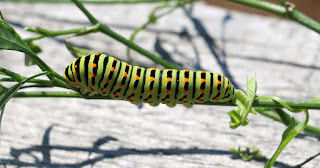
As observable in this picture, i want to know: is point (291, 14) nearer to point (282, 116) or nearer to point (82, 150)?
point (282, 116)

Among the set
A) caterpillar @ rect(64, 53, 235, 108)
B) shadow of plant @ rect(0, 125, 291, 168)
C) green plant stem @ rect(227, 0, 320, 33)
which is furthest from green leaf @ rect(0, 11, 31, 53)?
green plant stem @ rect(227, 0, 320, 33)

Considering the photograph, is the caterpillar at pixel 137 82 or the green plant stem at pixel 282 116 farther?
the green plant stem at pixel 282 116

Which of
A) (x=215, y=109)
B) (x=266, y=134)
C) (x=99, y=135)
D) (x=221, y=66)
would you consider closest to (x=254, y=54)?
(x=221, y=66)

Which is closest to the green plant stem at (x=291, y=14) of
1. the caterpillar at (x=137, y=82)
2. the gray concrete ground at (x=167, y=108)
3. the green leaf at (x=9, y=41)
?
the gray concrete ground at (x=167, y=108)

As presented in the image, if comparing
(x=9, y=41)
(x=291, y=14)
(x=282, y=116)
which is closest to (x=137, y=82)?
(x=9, y=41)

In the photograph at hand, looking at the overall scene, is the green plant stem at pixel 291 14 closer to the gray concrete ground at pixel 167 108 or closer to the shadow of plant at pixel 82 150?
the gray concrete ground at pixel 167 108

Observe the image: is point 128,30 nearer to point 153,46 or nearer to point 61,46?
point 153,46
